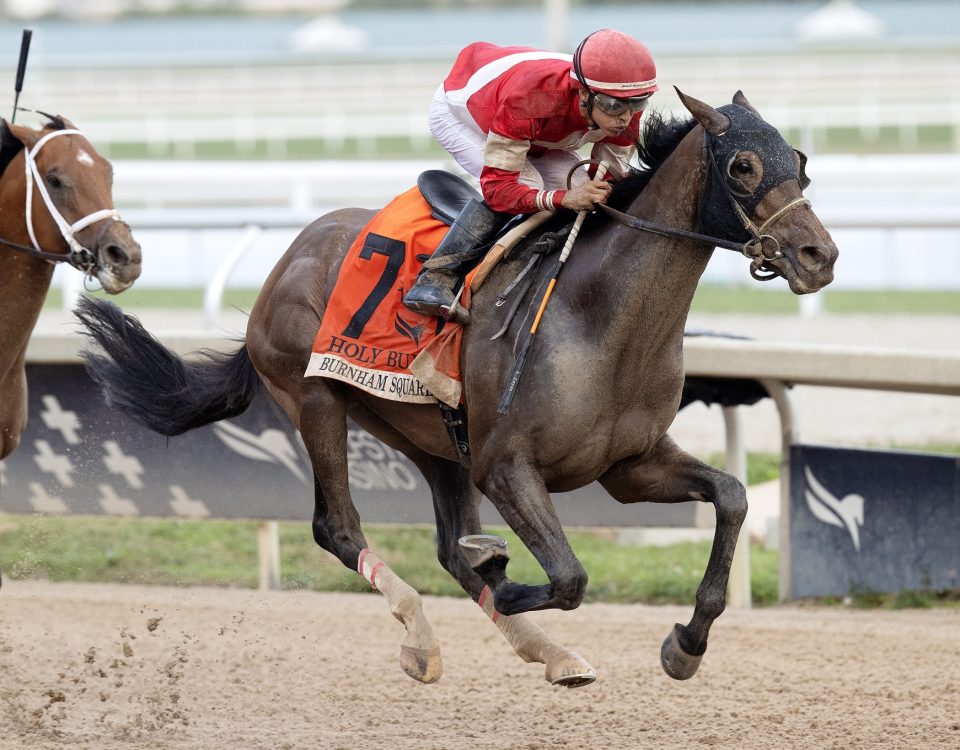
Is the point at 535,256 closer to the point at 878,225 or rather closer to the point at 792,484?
the point at 792,484

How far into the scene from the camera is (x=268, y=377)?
4.57 m

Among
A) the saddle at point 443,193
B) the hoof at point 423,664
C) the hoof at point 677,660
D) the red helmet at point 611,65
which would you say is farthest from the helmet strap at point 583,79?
the hoof at point 423,664

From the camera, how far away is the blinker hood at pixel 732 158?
10.9ft

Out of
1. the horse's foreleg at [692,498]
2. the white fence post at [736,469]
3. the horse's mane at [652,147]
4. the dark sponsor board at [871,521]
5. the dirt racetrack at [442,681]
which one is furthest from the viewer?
the white fence post at [736,469]

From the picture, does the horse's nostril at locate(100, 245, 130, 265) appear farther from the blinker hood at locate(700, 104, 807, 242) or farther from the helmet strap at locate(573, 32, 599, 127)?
the blinker hood at locate(700, 104, 807, 242)

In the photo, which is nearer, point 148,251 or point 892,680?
point 892,680

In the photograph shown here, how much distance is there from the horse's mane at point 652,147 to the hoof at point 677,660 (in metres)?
1.12

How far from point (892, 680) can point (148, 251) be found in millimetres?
8956

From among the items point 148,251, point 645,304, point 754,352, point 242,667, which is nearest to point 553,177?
point 645,304

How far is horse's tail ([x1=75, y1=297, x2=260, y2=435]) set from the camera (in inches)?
188

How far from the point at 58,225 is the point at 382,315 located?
1.30 m

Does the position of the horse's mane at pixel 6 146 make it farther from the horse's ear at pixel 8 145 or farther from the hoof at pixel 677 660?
the hoof at pixel 677 660

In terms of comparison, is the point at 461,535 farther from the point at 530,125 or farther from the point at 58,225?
the point at 58,225

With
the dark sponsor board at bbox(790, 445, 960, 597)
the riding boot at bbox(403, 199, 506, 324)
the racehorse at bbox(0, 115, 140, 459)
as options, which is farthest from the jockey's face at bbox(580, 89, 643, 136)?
the dark sponsor board at bbox(790, 445, 960, 597)
